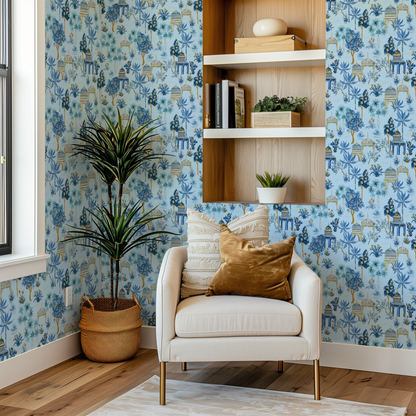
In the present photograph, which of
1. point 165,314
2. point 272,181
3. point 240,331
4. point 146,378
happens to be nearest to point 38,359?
point 146,378

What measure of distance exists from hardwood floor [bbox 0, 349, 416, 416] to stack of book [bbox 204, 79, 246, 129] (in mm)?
1515

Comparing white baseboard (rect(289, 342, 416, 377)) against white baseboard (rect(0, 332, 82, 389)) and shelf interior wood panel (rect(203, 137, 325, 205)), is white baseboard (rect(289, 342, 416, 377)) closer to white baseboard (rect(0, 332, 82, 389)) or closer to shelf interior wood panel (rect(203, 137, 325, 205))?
shelf interior wood panel (rect(203, 137, 325, 205))

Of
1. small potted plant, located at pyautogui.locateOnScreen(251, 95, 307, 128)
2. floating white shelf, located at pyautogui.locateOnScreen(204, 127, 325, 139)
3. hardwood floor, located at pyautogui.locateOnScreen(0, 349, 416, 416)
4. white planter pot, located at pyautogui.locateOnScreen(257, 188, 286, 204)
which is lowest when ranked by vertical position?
hardwood floor, located at pyautogui.locateOnScreen(0, 349, 416, 416)

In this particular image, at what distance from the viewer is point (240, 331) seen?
8.64 feet

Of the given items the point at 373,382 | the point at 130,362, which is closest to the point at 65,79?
the point at 130,362

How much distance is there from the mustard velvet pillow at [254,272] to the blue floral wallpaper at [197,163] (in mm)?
542

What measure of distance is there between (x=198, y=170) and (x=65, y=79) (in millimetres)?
993

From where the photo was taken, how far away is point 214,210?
11.6ft

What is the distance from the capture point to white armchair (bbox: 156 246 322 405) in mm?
2619

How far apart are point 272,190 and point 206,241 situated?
629 millimetres

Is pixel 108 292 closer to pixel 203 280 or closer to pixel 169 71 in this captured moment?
pixel 203 280

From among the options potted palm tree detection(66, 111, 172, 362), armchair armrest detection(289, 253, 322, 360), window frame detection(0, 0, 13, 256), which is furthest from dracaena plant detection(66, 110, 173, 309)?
armchair armrest detection(289, 253, 322, 360)

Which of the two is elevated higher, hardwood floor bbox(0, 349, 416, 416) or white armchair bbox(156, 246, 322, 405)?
white armchair bbox(156, 246, 322, 405)

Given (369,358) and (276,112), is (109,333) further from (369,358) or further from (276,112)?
(276,112)
